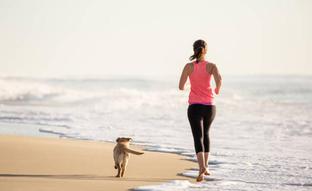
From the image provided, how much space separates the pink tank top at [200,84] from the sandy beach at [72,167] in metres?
0.84

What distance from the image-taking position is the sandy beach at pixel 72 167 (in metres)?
6.46

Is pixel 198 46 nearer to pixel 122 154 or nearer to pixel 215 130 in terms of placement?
pixel 122 154

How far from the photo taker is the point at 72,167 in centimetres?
787

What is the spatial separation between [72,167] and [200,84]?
1809mm

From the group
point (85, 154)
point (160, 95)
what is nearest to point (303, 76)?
point (160, 95)

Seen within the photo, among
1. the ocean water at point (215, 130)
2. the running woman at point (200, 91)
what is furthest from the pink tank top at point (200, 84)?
the ocean water at point (215, 130)

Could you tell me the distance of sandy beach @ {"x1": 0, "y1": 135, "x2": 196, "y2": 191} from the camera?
6.46 m

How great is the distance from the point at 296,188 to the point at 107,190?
180 cm

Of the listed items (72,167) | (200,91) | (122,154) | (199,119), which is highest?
(200,91)

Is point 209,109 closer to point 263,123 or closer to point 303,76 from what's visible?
point 263,123

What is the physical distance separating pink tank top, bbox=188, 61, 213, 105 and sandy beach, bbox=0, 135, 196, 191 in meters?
0.84

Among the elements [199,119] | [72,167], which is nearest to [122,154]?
[72,167]

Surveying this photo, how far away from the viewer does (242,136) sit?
13.2m

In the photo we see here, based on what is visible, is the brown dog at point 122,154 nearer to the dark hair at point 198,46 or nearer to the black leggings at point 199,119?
the black leggings at point 199,119
